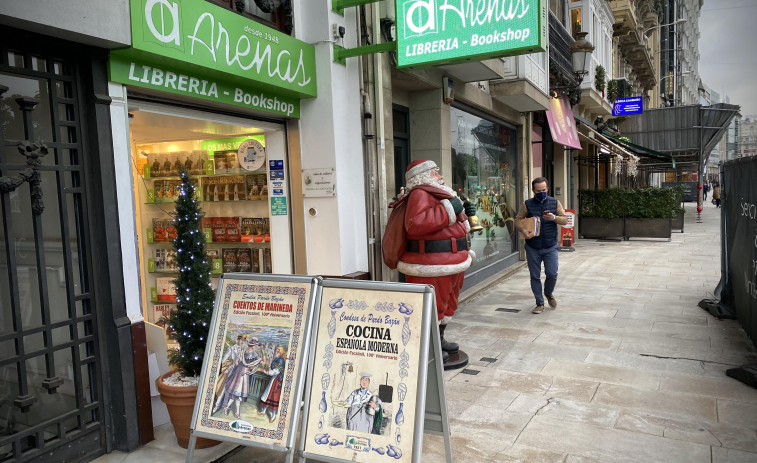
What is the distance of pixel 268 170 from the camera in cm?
616

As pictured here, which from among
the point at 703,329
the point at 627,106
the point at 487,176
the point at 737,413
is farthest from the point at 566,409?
the point at 627,106

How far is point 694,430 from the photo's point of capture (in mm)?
3924

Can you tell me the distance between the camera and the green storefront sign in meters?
3.87

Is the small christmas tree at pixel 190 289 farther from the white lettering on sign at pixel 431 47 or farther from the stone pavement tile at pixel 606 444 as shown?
the white lettering on sign at pixel 431 47

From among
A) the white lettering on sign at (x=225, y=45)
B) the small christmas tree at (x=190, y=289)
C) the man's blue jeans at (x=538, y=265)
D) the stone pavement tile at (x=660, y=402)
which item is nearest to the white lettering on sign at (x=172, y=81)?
the white lettering on sign at (x=225, y=45)

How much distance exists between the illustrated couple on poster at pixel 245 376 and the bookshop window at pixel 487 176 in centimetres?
575

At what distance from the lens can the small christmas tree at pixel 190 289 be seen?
12.7 feet

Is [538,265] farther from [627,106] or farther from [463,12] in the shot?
[627,106]

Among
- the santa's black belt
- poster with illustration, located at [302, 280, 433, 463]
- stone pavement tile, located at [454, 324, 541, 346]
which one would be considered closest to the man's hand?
the santa's black belt

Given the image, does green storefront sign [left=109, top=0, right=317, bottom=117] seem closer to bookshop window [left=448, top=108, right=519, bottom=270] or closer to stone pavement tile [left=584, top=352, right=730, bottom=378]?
bookshop window [left=448, top=108, right=519, bottom=270]

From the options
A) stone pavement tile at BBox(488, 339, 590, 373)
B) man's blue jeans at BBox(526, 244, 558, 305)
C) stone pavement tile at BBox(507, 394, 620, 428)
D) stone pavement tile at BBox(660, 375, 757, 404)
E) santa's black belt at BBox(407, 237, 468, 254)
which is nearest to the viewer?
stone pavement tile at BBox(507, 394, 620, 428)

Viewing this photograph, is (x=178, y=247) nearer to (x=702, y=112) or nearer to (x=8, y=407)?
(x=8, y=407)

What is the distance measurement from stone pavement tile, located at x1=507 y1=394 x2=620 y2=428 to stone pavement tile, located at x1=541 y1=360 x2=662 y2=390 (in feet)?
2.05

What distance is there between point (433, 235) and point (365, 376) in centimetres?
220
